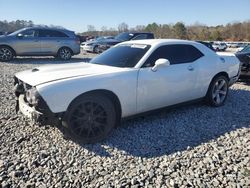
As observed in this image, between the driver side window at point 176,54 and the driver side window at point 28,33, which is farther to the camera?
the driver side window at point 28,33

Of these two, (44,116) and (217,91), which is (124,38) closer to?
(217,91)

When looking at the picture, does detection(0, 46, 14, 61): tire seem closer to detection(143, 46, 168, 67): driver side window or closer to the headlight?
the headlight

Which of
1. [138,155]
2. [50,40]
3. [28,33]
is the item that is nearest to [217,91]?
[138,155]

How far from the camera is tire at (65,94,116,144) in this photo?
3881mm

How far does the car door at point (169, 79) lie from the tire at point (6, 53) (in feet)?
34.7

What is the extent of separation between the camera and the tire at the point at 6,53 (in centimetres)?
1337

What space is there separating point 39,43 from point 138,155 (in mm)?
11528

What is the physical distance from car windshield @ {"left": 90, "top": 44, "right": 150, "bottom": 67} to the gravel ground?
1.06 m

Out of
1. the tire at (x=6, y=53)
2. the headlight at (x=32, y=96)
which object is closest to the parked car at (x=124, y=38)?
the tire at (x=6, y=53)

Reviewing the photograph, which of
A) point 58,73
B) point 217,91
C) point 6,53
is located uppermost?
point 58,73

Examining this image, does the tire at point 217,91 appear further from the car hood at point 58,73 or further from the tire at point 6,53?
the tire at point 6,53

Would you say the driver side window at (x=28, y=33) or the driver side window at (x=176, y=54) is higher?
the driver side window at (x=28, y=33)

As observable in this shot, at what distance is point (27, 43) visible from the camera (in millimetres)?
13594

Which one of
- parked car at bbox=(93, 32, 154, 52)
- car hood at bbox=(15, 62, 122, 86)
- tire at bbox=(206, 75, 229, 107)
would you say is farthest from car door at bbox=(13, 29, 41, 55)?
tire at bbox=(206, 75, 229, 107)
